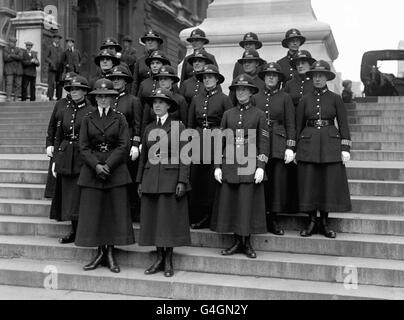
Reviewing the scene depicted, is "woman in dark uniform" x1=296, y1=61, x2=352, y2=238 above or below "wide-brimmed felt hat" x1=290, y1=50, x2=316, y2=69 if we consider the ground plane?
below

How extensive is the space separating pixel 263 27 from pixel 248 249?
228 inches

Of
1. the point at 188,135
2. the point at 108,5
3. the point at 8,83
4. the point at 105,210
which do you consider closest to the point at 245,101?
the point at 188,135

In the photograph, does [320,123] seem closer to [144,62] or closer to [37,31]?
[144,62]

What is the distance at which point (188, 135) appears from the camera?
6.00 meters

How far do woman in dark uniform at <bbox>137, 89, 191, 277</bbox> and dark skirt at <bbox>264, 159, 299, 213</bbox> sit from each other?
1096mm

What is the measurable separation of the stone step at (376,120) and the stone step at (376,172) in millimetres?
2192

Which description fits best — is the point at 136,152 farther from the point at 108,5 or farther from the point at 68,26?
the point at 108,5

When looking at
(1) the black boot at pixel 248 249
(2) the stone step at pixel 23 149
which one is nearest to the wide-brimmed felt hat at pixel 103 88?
(1) the black boot at pixel 248 249

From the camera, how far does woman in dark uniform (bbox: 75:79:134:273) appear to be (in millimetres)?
5684

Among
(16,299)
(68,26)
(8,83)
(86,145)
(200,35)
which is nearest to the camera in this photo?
(16,299)

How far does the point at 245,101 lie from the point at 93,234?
2.15 m

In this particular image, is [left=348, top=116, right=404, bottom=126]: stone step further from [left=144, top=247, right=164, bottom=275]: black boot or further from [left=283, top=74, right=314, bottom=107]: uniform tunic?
[left=144, top=247, right=164, bottom=275]: black boot

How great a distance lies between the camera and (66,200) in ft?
21.0

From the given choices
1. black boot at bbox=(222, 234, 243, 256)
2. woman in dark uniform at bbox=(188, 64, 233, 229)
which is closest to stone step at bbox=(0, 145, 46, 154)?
woman in dark uniform at bbox=(188, 64, 233, 229)
